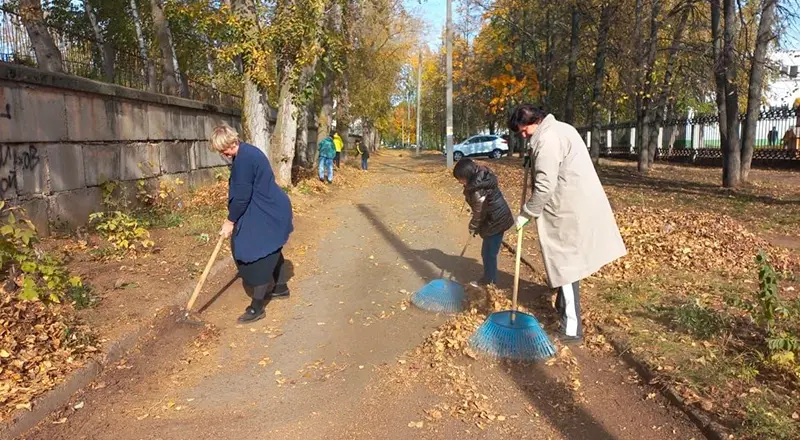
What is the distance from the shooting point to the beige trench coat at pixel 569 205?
455cm

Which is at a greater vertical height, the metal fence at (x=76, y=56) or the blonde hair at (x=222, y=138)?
the metal fence at (x=76, y=56)

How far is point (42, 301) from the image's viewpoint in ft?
14.9

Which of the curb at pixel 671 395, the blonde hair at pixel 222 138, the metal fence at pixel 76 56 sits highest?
the metal fence at pixel 76 56

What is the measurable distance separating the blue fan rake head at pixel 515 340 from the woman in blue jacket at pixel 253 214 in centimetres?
207

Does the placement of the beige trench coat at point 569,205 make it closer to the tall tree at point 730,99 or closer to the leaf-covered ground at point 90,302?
the leaf-covered ground at point 90,302

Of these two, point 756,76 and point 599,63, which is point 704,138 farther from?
point 756,76

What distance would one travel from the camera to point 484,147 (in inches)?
1533

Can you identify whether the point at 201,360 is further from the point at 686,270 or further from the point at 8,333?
the point at 686,270

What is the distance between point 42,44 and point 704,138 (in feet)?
79.7

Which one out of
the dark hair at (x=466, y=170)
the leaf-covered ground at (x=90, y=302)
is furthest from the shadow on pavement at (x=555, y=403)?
the leaf-covered ground at (x=90, y=302)

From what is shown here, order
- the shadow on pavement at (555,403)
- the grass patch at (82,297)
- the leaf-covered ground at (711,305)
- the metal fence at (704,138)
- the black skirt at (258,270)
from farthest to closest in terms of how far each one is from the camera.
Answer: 1. the metal fence at (704,138)
2. the black skirt at (258,270)
3. the grass patch at (82,297)
4. the leaf-covered ground at (711,305)
5. the shadow on pavement at (555,403)

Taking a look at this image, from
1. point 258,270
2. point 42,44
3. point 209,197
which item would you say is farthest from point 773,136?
point 42,44

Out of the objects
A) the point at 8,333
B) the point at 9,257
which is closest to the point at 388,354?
the point at 8,333

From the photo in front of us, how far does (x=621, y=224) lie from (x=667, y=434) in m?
5.83
